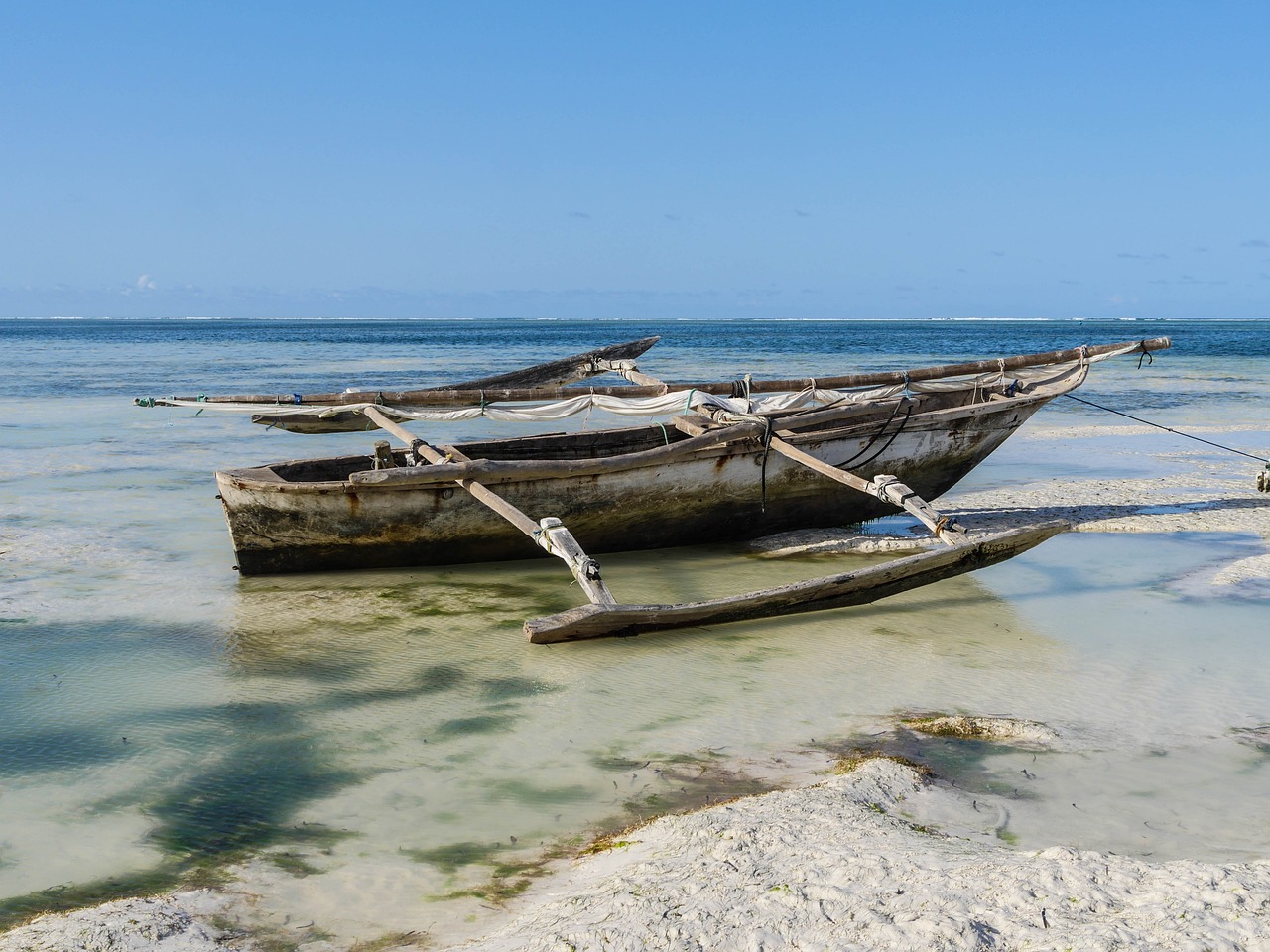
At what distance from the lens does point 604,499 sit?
300 inches

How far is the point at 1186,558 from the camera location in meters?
7.90

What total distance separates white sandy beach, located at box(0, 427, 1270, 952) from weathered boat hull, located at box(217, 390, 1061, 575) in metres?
3.87

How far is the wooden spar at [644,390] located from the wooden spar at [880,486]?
360 millimetres

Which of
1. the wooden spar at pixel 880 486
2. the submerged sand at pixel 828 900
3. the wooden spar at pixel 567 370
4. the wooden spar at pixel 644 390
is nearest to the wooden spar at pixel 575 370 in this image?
the wooden spar at pixel 567 370

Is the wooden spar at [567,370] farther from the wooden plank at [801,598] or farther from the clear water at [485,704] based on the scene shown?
the wooden plank at [801,598]

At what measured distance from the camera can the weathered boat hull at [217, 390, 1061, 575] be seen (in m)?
7.04

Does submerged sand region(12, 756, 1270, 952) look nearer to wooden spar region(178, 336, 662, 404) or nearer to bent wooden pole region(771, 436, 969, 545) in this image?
bent wooden pole region(771, 436, 969, 545)

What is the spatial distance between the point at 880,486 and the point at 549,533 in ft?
8.29

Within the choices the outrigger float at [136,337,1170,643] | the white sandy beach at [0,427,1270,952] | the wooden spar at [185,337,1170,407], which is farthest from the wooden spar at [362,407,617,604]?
the white sandy beach at [0,427,1270,952]

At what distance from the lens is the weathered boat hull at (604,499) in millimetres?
7043

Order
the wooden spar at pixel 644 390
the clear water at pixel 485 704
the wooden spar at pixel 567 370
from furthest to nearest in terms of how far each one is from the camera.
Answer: the wooden spar at pixel 567 370 < the wooden spar at pixel 644 390 < the clear water at pixel 485 704

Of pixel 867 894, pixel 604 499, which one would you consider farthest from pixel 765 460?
pixel 867 894

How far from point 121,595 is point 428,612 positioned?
222 cm

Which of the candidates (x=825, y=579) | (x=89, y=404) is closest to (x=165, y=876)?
(x=825, y=579)
